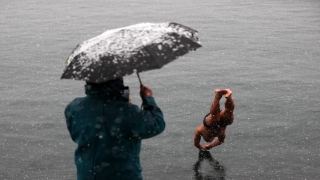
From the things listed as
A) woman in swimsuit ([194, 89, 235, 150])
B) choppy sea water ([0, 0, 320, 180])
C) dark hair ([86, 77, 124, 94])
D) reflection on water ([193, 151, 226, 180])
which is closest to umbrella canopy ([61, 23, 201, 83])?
dark hair ([86, 77, 124, 94])

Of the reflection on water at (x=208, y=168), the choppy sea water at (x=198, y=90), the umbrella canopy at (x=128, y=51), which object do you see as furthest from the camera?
the choppy sea water at (x=198, y=90)

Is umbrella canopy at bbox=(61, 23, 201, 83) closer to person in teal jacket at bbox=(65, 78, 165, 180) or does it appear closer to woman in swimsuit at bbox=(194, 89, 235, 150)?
person in teal jacket at bbox=(65, 78, 165, 180)

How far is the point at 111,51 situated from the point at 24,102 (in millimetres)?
5822

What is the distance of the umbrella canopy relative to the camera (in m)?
3.26

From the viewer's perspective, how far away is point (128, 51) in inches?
132

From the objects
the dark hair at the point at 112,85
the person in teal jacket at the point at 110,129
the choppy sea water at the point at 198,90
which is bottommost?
the choppy sea water at the point at 198,90

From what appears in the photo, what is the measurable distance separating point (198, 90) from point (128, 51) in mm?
5846

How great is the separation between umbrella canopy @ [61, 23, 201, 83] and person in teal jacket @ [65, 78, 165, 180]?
5.2 inches

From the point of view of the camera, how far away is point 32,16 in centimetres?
1666

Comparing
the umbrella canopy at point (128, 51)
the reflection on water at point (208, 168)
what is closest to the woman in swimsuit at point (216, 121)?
the reflection on water at point (208, 168)

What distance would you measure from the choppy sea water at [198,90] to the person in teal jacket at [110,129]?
266 cm

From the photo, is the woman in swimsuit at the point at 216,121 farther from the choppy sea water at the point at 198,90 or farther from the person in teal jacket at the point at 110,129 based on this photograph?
the person in teal jacket at the point at 110,129

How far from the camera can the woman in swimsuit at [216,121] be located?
5.87m

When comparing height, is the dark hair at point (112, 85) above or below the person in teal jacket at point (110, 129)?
above
